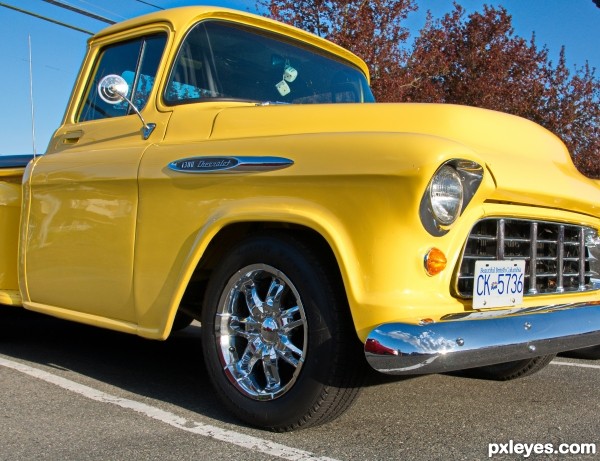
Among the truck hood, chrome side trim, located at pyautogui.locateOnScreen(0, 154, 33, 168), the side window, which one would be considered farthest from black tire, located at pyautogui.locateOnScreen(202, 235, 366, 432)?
chrome side trim, located at pyautogui.locateOnScreen(0, 154, 33, 168)

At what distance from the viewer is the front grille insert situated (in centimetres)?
283

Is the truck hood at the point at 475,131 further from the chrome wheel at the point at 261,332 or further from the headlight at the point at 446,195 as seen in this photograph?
the chrome wheel at the point at 261,332

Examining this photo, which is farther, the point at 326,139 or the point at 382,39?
the point at 382,39

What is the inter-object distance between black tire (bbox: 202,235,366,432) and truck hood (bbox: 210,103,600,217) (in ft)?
2.00

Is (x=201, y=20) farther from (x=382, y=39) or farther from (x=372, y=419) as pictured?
(x=382, y=39)

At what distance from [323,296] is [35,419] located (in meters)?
1.48

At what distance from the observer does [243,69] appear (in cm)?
388

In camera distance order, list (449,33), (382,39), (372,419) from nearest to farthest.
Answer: (372,419) < (382,39) < (449,33)

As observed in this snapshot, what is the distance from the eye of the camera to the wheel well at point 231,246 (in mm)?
2879

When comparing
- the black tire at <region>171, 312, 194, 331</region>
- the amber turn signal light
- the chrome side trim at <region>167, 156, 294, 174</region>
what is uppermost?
the chrome side trim at <region>167, 156, 294, 174</region>

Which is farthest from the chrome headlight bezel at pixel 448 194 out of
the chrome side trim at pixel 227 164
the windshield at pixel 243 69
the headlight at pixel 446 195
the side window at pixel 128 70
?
the side window at pixel 128 70

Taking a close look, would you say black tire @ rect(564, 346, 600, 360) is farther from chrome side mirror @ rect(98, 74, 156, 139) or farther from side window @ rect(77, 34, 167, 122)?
side window @ rect(77, 34, 167, 122)

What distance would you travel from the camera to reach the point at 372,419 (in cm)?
311

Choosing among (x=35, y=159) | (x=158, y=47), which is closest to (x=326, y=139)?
(x=158, y=47)
